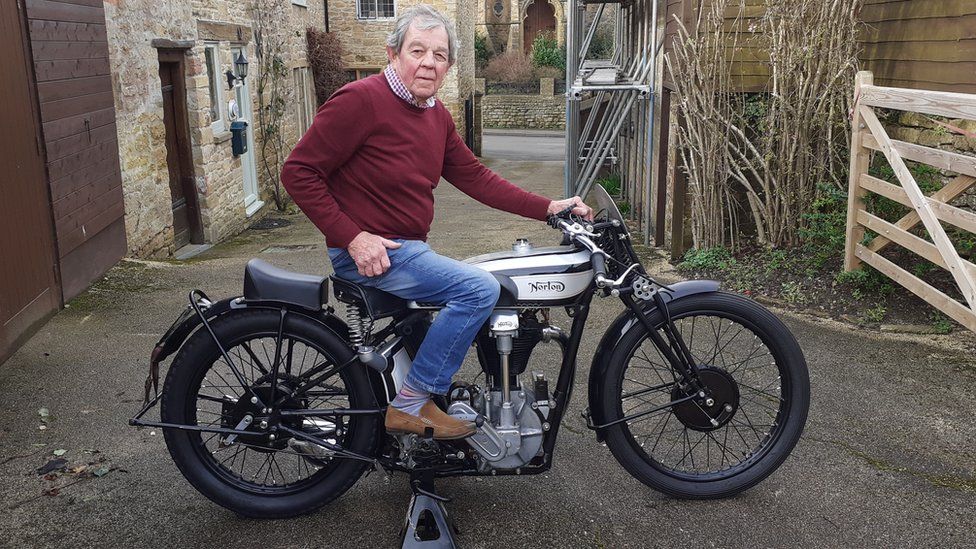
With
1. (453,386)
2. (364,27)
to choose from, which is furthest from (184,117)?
(364,27)

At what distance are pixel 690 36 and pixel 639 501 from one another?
18.8 ft

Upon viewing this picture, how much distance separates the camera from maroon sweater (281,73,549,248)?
2.99 meters

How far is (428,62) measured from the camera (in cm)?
304

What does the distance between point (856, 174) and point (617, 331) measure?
379cm

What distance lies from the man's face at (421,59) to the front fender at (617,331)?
110 cm

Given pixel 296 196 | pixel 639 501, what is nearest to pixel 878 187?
pixel 639 501

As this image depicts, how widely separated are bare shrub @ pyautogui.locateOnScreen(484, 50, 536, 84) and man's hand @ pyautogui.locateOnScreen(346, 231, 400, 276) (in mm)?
32526

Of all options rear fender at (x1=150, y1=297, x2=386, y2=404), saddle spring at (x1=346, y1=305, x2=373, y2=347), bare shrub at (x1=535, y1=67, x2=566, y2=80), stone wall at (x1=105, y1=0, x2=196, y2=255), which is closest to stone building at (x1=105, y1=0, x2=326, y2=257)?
stone wall at (x1=105, y1=0, x2=196, y2=255)

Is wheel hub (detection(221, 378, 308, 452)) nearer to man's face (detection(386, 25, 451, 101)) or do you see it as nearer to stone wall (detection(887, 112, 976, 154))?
man's face (detection(386, 25, 451, 101))

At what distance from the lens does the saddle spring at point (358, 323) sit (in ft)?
10.4

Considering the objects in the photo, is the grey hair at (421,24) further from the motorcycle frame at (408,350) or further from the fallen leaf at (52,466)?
the fallen leaf at (52,466)

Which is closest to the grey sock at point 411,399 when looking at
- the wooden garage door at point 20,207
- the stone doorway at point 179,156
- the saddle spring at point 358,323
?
the saddle spring at point 358,323

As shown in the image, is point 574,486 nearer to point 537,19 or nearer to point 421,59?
point 421,59

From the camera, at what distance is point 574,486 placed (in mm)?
3621
